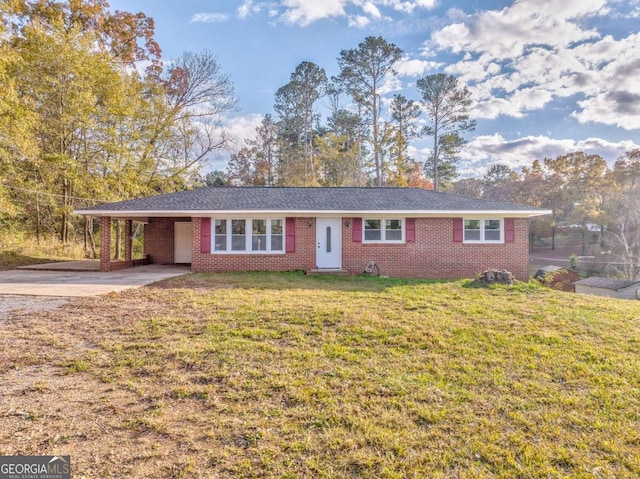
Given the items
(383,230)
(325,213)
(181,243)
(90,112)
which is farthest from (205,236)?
(90,112)

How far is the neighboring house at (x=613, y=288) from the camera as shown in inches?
607

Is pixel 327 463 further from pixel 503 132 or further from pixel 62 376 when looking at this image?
pixel 503 132

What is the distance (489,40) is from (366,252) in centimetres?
1142

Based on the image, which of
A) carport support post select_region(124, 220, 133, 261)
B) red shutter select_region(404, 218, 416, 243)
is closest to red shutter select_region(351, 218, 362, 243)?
red shutter select_region(404, 218, 416, 243)

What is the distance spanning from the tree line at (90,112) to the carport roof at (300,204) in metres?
5.84

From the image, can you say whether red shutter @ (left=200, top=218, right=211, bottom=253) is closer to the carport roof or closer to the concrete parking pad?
the carport roof

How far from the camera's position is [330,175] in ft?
93.1

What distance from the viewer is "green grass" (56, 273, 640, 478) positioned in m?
2.37

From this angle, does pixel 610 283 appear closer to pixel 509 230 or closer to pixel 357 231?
pixel 509 230

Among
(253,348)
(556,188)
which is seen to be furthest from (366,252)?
(556,188)

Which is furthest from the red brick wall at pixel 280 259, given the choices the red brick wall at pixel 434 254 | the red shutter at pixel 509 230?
the red shutter at pixel 509 230

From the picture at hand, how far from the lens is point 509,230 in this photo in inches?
466

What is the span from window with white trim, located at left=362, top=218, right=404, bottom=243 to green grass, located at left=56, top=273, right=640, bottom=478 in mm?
5567

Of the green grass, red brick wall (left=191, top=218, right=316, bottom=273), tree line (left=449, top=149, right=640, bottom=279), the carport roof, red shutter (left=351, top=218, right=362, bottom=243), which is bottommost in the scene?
the green grass
